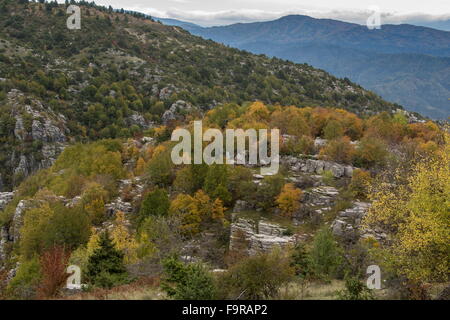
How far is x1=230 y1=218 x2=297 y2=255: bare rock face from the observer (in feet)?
102

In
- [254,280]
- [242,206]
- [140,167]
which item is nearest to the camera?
[254,280]

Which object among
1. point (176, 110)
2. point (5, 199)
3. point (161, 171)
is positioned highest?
point (176, 110)

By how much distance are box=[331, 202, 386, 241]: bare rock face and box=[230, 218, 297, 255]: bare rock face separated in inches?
145

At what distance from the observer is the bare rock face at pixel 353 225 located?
30.3 m

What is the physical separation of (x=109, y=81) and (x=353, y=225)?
108095mm

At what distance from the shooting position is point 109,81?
124312 millimetres

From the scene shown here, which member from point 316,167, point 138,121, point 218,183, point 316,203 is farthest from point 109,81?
point 316,203

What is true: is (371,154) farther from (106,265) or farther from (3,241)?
(3,241)

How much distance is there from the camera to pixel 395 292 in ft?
54.8

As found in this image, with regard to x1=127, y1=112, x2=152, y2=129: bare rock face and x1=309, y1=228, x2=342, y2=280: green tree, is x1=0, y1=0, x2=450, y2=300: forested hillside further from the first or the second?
x1=127, y1=112, x2=152, y2=129: bare rock face

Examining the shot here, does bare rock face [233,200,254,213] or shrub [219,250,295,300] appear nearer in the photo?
shrub [219,250,295,300]

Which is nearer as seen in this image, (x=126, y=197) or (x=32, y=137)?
(x=126, y=197)

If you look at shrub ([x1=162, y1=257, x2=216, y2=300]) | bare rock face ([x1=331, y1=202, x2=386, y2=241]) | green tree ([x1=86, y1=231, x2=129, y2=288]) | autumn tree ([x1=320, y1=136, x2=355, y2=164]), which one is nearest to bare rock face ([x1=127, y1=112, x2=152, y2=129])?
autumn tree ([x1=320, y1=136, x2=355, y2=164])
